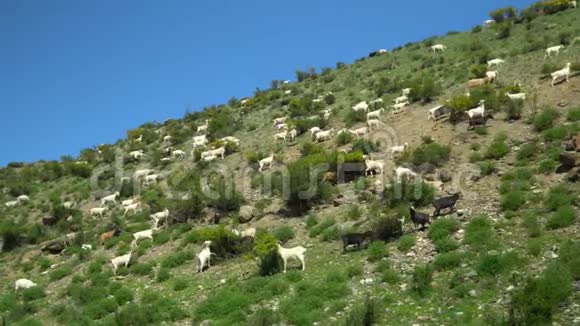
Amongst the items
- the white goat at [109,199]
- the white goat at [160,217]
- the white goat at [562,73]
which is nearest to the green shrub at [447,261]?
the white goat at [160,217]

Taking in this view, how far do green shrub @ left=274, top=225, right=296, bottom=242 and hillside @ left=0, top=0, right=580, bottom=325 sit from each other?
95 mm

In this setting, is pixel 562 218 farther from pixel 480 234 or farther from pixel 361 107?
pixel 361 107

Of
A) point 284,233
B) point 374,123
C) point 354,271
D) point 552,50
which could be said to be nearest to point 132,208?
point 284,233

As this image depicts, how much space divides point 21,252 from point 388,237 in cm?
1773

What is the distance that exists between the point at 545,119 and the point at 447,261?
10.1m

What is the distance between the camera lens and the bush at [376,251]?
15367mm

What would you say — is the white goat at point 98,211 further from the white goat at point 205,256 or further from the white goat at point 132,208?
the white goat at point 205,256

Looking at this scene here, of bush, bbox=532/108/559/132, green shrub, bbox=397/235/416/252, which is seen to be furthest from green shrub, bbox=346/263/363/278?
bush, bbox=532/108/559/132

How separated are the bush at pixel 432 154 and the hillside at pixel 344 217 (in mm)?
45

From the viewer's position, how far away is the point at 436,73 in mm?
35719

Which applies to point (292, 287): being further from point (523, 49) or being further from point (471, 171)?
point (523, 49)

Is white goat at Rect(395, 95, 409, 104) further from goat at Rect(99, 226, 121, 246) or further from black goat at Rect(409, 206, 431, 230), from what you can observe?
goat at Rect(99, 226, 121, 246)

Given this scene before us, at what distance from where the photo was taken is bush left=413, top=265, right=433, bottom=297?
42.6 feet

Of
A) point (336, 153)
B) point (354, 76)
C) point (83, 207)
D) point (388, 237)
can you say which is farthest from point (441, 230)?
point (354, 76)
